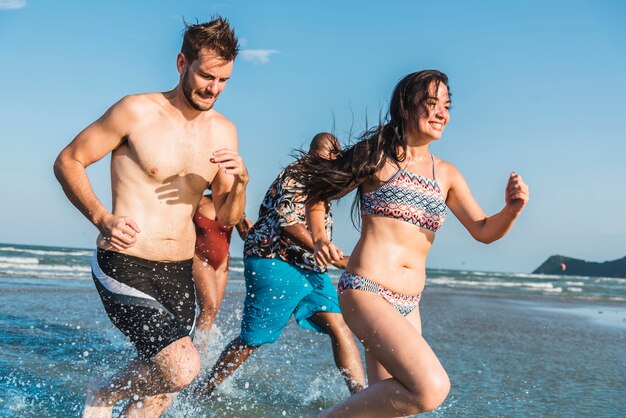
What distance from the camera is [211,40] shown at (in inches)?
156

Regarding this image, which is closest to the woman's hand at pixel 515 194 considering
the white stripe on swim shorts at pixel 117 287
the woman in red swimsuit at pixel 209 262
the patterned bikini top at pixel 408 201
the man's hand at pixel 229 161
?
the patterned bikini top at pixel 408 201

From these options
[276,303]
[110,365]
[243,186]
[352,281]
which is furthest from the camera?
[110,365]

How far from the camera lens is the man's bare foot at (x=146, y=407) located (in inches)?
158

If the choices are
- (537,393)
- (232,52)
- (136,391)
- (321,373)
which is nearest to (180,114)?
(232,52)

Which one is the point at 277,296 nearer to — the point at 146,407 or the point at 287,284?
the point at 287,284

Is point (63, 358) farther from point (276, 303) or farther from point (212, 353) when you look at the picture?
point (276, 303)

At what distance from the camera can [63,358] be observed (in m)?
6.82

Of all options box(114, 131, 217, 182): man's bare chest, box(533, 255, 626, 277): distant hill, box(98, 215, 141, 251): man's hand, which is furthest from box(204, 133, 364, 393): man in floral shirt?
box(533, 255, 626, 277): distant hill

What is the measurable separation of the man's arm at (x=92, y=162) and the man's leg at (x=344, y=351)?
6.90ft

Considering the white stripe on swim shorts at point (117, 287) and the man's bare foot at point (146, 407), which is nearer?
the white stripe on swim shorts at point (117, 287)

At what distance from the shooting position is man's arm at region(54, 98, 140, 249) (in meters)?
3.58

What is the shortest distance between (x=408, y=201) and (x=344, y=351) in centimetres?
189

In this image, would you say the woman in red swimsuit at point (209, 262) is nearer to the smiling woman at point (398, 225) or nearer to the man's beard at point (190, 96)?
the man's beard at point (190, 96)

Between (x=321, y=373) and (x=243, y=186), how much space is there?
3.05 m
